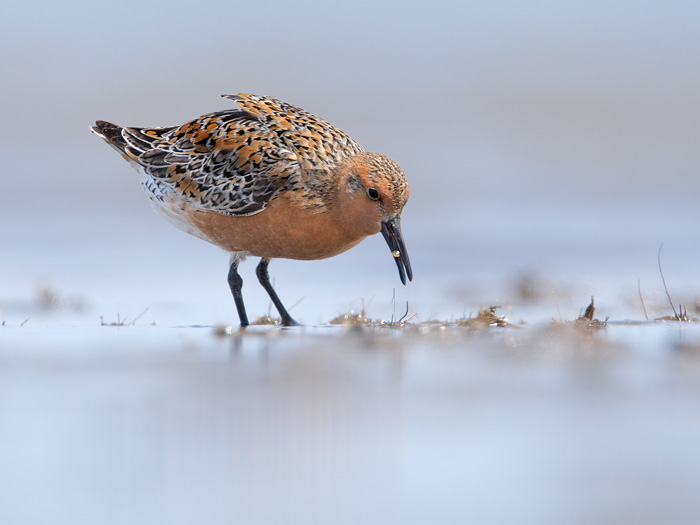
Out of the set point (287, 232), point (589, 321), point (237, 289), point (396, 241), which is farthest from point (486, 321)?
point (237, 289)

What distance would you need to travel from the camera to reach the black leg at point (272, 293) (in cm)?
872

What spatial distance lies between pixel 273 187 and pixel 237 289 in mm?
1167

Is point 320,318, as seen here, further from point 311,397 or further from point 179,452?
point 179,452

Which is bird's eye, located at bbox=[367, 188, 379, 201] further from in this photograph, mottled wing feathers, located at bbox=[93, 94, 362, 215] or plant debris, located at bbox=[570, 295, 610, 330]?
plant debris, located at bbox=[570, 295, 610, 330]

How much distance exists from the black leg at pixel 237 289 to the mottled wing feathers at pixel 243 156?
2.23ft

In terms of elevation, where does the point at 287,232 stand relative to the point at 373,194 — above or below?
below

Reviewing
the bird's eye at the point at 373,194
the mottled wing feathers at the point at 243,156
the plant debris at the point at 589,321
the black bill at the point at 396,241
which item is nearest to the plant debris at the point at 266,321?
the mottled wing feathers at the point at 243,156

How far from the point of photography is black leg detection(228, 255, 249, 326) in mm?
8867

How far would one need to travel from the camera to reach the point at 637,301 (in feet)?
30.8

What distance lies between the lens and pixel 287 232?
8359mm

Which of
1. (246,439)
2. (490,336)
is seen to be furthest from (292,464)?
(490,336)

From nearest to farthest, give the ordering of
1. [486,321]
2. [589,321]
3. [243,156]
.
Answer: [589,321] → [486,321] → [243,156]

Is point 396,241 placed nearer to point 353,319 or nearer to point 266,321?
point 353,319

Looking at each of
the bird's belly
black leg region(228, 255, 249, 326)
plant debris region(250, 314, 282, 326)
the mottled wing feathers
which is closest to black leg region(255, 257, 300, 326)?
plant debris region(250, 314, 282, 326)
